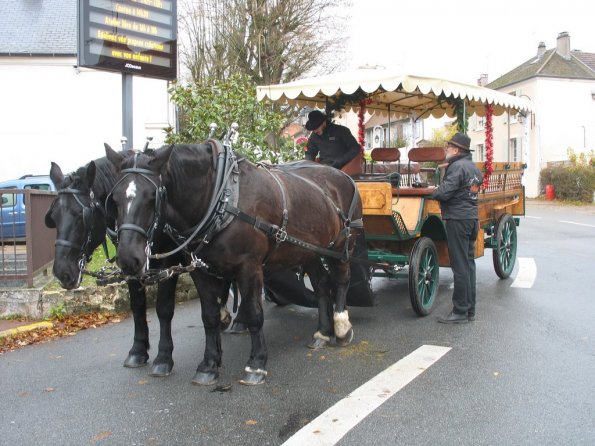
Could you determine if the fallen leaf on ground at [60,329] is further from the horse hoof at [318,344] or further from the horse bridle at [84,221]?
the horse hoof at [318,344]

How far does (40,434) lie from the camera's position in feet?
11.9

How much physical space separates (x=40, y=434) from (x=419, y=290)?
413 cm

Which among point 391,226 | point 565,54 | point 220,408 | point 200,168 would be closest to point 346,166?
point 391,226

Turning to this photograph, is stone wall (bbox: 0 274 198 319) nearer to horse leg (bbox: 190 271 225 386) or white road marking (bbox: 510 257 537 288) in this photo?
horse leg (bbox: 190 271 225 386)

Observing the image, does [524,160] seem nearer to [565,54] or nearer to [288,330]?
[288,330]

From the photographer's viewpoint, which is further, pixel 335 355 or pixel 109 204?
pixel 335 355

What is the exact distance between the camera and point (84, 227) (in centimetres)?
421

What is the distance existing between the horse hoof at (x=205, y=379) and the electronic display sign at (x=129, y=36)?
172 inches

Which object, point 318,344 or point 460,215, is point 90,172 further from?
point 460,215

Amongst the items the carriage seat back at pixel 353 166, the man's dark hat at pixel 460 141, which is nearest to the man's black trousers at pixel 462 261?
the man's dark hat at pixel 460 141

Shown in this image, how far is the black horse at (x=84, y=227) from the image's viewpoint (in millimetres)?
4137

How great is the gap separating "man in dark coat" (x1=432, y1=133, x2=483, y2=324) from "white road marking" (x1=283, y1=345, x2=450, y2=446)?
1053mm

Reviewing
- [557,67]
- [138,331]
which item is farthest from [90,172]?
[557,67]

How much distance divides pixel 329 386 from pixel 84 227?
2162 millimetres
